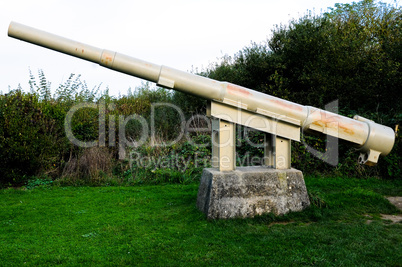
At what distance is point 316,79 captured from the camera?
466 inches

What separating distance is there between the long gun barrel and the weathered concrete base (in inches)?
39.7

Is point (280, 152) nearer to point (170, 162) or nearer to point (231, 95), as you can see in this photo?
point (231, 95)

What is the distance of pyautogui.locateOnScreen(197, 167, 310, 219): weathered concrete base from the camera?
5.59 m

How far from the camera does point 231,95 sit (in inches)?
223

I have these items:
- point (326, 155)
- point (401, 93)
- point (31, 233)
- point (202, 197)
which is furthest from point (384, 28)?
point (31, 233)

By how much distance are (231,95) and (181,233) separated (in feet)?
7.70

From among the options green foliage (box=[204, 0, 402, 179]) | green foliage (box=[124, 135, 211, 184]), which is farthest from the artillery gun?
green foliage (box=[204, 0, 402, 179])

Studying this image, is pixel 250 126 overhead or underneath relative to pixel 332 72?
underneath

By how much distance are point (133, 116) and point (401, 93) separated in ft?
30.3

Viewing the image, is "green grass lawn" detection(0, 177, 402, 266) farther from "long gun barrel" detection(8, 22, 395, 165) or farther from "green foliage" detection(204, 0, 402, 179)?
"green foliage" detection(204, 0, 402, 179)

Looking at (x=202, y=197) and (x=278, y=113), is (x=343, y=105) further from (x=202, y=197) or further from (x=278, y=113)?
(x=202, y=197)

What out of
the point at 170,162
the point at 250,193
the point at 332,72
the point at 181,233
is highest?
the point at 332,72

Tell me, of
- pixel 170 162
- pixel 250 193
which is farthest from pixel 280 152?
pixel 170 162

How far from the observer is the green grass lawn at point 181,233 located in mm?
4156
